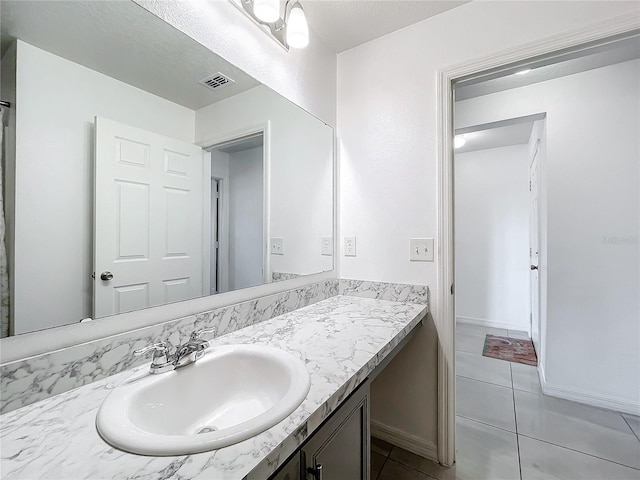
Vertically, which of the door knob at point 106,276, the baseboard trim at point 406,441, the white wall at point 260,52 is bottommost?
the baseboard trim at point 406,441

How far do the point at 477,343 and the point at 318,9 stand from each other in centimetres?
331

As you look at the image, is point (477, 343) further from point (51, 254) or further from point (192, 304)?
point (51, 254)

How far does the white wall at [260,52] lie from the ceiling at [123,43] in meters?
0.05

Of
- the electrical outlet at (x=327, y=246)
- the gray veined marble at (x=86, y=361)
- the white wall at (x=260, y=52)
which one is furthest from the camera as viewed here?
the electrical outlet at (x=327, y=246)

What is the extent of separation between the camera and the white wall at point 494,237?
3502 mm

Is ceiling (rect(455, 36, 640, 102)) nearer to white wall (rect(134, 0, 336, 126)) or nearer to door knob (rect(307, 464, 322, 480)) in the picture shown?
white wall (rect(134, 0, 336, 126))

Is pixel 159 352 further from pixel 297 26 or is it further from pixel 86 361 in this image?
pixel 297 26

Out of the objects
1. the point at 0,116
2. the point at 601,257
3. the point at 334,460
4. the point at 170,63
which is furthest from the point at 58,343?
the point at 601,257

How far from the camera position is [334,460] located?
774mm

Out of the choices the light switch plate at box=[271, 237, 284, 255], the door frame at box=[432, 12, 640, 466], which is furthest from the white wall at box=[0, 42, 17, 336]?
the door frame at box=[432, 12, 640, 466]

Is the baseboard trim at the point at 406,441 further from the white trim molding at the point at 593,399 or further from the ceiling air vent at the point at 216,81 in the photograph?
the ceiling air vent at the point at 216,81

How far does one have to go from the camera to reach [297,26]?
4.13 ft

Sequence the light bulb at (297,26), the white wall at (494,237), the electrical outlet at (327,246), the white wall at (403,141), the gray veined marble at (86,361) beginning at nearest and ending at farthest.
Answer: the gray veined marble at (86,361) < the light bulb at (297,26) < the white wall at (403,141) < the electrical outlet at (327,246) < the white wall at (494,237)

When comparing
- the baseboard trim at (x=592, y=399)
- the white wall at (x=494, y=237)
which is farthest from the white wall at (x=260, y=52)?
the baseboard trim at (x=592, y=399)
